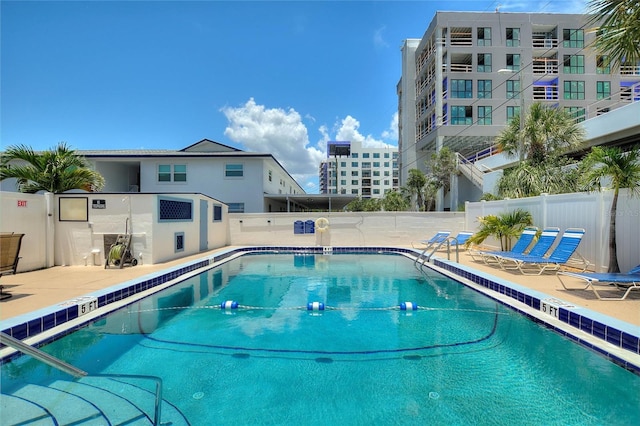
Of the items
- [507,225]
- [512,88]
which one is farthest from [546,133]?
[512,88]

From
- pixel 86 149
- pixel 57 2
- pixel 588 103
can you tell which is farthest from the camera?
pixel 588 103

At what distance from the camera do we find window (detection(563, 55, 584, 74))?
34.4m

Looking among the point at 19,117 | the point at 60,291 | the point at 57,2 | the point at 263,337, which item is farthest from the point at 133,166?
the point at 263,337

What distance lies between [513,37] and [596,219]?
3535cm

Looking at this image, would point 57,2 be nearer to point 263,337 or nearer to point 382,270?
point 263,337

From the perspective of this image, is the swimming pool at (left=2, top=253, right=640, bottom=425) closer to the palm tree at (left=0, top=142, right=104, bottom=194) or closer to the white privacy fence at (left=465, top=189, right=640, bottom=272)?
the white privacy fence at (left=465, top=189, right=640, bottom=272)

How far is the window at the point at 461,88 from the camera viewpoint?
1351 inches

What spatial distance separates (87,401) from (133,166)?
22.9m

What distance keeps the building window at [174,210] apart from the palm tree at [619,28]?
11.3 metres

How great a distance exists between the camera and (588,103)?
113 ft

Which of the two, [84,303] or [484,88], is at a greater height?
[484,88]

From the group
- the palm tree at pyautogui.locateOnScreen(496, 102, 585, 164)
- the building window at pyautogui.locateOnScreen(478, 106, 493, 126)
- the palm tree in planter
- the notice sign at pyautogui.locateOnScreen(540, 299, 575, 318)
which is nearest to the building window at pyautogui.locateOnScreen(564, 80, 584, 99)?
the building window at pyautogui.locateOnScreen(478, 106, 493, 126)

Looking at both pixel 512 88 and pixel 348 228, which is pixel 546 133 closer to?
pixel 348 228

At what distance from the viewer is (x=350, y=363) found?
4.09 metres
